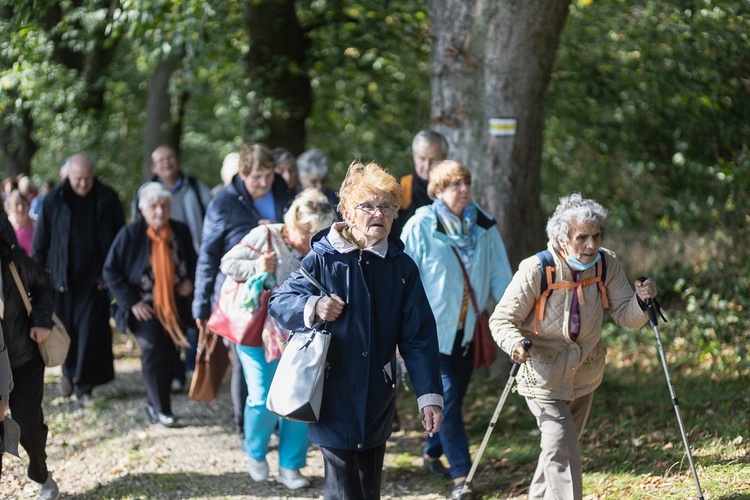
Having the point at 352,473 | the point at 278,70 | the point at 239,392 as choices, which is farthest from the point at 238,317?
the point at 278,70

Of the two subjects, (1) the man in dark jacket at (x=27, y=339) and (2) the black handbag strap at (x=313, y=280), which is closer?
(2) the black handbag strap at (x=313, y=280)

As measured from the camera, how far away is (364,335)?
4359 millimetres

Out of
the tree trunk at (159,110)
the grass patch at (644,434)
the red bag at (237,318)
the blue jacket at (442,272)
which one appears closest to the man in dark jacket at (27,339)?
the red bag at (237,318)

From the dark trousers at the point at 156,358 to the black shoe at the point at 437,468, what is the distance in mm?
2615

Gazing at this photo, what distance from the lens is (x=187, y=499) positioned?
6.18 metres

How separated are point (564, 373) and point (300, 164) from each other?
3.85 metres

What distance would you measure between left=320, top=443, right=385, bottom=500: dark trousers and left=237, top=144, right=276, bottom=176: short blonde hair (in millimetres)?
2990

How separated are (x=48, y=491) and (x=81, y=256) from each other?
3287mm

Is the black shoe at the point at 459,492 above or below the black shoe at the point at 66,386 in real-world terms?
below

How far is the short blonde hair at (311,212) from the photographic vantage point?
598 centimetres

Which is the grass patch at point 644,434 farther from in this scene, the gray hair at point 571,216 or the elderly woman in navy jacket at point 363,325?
the elderly woman in navy jacket at point 363,325

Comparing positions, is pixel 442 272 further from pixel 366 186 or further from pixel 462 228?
pixel 366 186

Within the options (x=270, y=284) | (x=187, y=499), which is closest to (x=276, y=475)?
(x=187, y=499)

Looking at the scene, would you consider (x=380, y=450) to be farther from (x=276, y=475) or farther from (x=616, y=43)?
(x=616, y=43)
